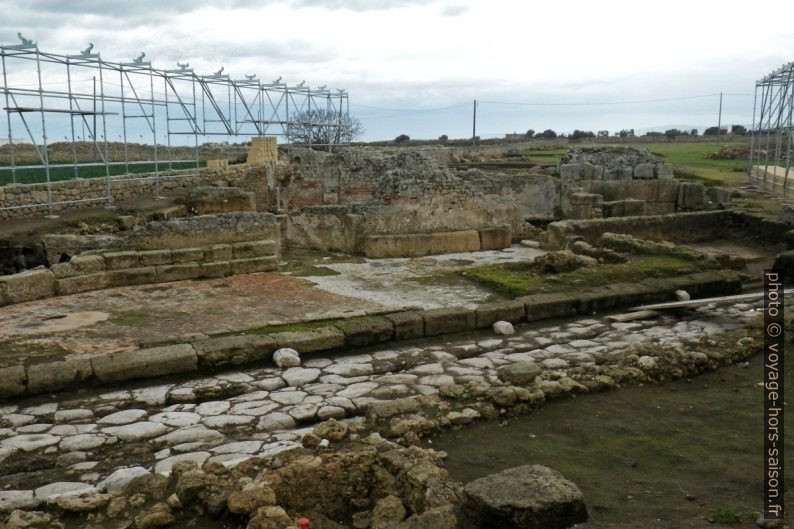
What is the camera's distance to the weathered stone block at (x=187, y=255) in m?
9.90

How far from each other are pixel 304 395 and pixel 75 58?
11.3 m

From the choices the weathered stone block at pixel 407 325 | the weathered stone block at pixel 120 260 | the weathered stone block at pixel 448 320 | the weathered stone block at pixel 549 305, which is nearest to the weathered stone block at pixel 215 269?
the weathered stone block at pixel 120 260

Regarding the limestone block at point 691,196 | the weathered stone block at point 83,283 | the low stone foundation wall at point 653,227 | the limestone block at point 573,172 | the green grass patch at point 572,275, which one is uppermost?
the limestone block at point 573,172

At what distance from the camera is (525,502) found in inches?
130

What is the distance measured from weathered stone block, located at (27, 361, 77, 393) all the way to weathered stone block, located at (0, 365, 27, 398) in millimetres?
53

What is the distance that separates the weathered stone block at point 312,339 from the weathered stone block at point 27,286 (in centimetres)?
393

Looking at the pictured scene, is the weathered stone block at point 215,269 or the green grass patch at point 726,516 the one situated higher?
the weathered stone block at point 215,269

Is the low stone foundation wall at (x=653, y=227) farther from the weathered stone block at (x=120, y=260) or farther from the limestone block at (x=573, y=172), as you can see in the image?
the weathered stone block at (x=120, y=260)

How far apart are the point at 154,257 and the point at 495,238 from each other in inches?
256

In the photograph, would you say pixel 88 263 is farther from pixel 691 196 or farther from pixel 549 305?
pixel 691 196

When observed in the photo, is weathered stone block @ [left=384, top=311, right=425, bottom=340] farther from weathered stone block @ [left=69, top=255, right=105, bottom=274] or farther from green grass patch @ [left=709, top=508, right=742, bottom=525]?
weathered stone block @ [left=69, top=255, right=105, bottom=274]

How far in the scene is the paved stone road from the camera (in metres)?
4.47

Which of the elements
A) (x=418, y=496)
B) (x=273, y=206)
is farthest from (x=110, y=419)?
(x=273, y=206)

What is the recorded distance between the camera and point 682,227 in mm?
13039
